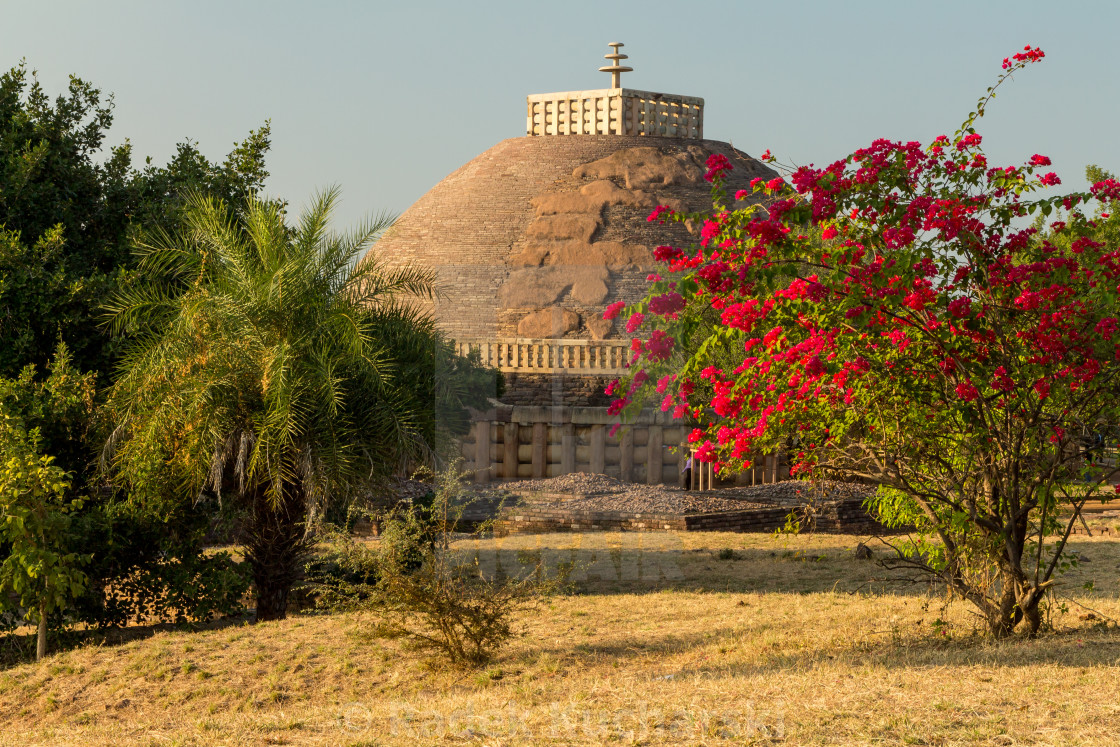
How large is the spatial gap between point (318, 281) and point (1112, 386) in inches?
277

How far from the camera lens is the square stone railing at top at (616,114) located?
38.0m

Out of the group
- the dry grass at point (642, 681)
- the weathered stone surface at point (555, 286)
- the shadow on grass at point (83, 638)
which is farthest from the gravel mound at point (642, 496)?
the weathered stone surface at point (555, 286)

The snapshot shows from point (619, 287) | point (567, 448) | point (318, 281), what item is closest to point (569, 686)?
point (318, 281)

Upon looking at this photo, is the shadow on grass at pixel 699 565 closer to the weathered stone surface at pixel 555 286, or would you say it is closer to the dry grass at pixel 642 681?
the dry grass at pixel 642 681

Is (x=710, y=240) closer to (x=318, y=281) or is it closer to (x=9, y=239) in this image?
(x=318, y=281)

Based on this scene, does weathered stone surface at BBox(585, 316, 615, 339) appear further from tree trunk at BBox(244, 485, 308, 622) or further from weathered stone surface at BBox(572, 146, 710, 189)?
tree trunk at BBox(244, 485, 308, 622)

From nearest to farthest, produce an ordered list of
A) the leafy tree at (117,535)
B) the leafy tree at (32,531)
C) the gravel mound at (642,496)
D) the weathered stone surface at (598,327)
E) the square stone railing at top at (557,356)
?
the leafy tree at (32,531) → the leafy tree at (117,535) → the gravel mound at (642,496) → the square stone railing at top at (557,356) → the weathered stone surface at (598,327)

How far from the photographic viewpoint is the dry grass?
543 cm

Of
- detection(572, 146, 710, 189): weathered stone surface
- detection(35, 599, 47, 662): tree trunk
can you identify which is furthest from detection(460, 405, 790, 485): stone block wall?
detection(572, 146, 710, 189): weathered stone surface

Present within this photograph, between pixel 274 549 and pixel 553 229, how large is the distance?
26321 millimetres

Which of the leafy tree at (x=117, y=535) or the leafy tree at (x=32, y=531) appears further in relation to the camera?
the leafy tree at (x=117, y=535)

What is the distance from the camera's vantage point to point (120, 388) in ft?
33.1

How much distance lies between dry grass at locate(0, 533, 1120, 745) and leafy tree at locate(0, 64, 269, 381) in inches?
179

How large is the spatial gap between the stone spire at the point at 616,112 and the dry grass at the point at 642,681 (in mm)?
29117
